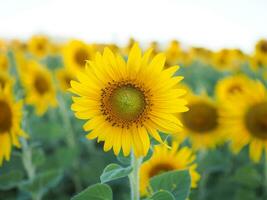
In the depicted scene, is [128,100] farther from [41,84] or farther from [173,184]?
[41,84]

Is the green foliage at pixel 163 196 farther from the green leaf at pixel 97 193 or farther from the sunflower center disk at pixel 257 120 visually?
the sunflower center disk at pixel 257 120

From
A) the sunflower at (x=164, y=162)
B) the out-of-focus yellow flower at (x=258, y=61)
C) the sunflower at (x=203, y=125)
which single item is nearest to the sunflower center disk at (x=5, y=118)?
the sunflower at (x=164, y=162)

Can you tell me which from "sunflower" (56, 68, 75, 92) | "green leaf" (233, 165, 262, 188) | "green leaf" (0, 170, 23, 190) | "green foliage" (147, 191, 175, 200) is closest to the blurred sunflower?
"sunflower" (56, 68, 75, 92)

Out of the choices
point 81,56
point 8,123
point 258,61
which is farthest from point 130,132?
point 258,61

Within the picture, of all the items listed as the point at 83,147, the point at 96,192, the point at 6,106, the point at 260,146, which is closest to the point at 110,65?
the point at 96,192

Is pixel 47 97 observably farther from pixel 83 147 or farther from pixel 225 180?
pixel 225 180

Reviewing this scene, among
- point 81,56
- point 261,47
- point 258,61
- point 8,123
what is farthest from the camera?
point 261,47
